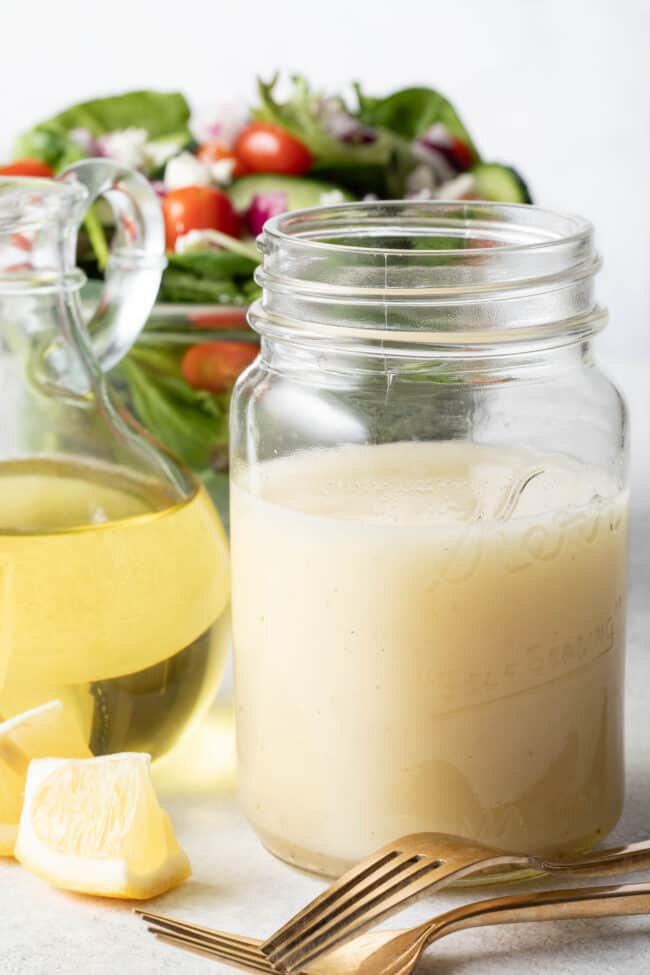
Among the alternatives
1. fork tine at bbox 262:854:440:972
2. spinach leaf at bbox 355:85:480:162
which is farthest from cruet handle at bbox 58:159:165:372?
spinach leaf at bbox 355:85:480:162

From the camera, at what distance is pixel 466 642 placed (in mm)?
857

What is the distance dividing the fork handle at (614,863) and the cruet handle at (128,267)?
474 mm

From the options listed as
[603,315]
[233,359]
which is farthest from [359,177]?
[603,315]

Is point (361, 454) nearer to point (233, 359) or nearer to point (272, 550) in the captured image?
point (272, 550)

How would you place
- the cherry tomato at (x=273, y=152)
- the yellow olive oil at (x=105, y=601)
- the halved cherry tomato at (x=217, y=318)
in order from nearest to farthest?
the yellow olive oil at (x=105, y=601), the halved cherry tomato at (x=217, y=318), the cherry tomato at (x=273, y=152)

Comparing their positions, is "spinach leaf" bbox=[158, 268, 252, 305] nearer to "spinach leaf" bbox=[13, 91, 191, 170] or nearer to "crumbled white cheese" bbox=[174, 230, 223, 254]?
"crumbled white cheese" bbox=[174, 230, 223, 254]

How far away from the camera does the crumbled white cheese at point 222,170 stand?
5.29 ft

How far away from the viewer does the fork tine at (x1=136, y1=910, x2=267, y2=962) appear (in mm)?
804

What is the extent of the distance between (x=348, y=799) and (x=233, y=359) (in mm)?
618

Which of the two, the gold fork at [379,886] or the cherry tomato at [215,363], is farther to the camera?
the cherry tomato at [215,363]

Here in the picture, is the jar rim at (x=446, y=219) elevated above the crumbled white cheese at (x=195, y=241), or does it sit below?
above

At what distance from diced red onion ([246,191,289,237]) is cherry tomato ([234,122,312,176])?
0.05 metres

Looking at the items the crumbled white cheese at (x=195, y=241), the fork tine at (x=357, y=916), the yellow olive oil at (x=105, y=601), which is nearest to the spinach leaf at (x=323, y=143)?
the crumbled white cheese at (x=195, y=241)

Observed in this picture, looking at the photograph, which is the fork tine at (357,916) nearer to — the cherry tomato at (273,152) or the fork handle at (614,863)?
the fork handle at (614,863)
